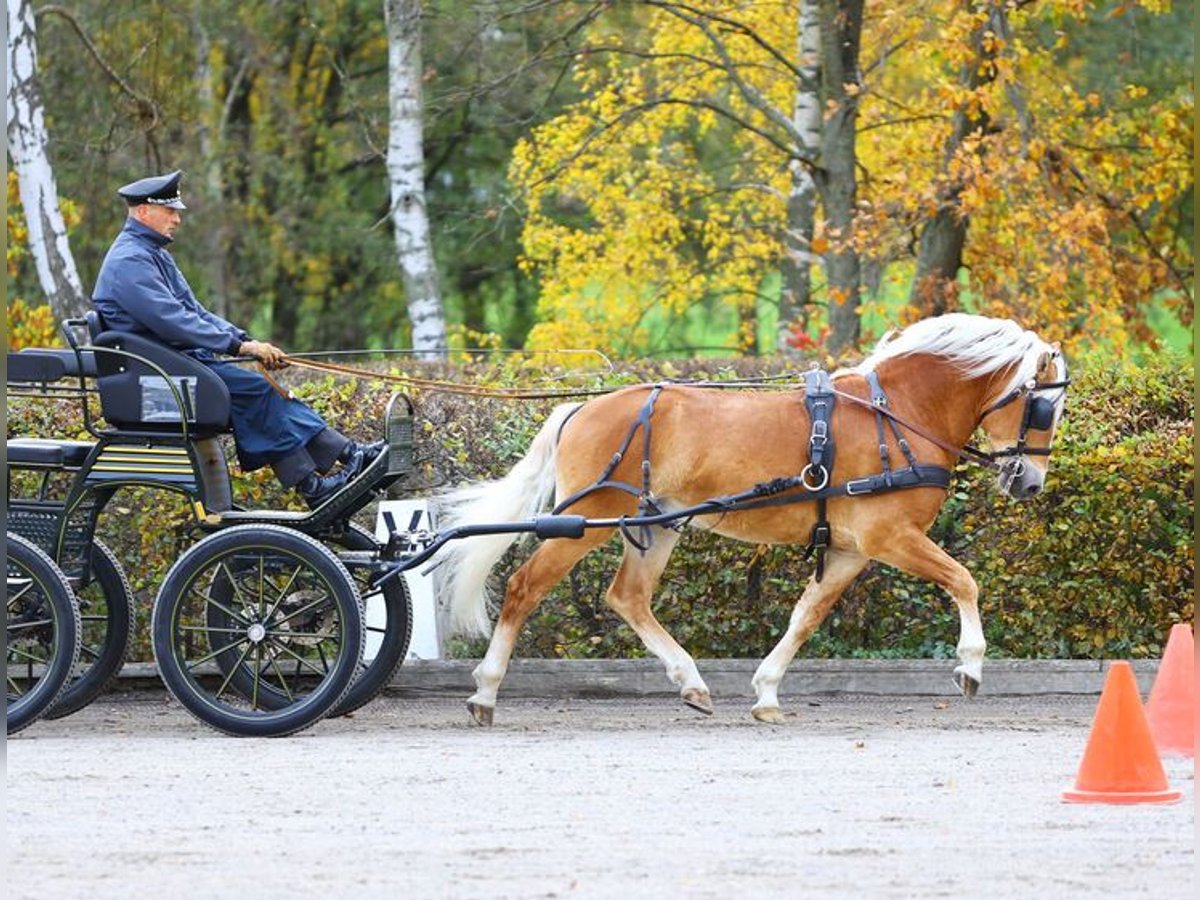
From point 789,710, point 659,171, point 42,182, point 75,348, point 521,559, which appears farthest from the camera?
point 659,171

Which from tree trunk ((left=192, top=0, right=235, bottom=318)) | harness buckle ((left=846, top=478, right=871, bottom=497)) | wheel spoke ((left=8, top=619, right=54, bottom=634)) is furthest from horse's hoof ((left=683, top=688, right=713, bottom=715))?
tree trunk ((left=192, top=0, right=235, bottom=318))

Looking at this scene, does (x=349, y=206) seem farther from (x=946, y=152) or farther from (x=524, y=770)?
(x=524, y=770)

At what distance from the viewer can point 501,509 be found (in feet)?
32.3

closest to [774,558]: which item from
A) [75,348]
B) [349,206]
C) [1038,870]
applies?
[75,348]

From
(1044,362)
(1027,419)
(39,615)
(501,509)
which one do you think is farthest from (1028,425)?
(39,615)

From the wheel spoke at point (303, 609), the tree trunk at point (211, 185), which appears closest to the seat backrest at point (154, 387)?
the wheel spoke at point (303, 609)

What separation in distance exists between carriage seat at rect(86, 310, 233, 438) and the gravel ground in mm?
1415

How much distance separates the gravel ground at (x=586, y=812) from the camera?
6168mm

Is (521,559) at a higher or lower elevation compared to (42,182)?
lower

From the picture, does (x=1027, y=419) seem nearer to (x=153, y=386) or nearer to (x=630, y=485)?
(x=630, y=485)

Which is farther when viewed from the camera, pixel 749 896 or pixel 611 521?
pixel 611 521

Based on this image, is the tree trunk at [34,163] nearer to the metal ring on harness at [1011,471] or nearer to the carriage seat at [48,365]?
the carriage seat at [48,365]

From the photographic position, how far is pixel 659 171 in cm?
2258

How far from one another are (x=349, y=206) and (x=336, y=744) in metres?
22.5
